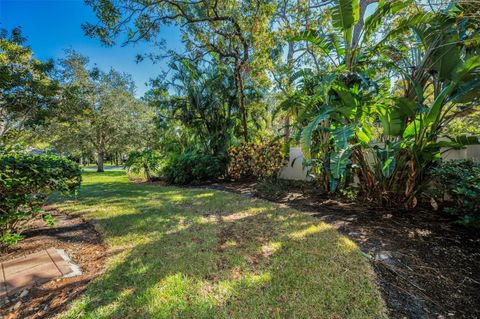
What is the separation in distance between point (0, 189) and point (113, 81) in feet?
63.4

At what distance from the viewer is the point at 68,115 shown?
1048cm

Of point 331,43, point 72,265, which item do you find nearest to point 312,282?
point 72,265

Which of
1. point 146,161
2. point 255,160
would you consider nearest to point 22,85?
point 146,161

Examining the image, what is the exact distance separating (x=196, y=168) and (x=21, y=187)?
5686 mm

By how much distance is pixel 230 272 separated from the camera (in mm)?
2258

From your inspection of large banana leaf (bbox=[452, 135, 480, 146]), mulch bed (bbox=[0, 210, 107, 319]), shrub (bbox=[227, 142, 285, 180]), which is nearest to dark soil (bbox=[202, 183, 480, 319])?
large banana leaf (bbox=[452, 135, 480, 146])

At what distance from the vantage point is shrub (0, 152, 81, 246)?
2.56m

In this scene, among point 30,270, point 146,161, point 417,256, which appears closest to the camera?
point 30,270

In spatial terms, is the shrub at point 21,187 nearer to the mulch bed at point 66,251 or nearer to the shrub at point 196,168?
the mulch bed at point 66,251

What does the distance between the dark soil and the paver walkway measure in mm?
3458

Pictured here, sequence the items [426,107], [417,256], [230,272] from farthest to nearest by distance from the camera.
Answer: [426,107]
[417,256]
[230,272]

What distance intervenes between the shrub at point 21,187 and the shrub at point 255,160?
16.6 feet

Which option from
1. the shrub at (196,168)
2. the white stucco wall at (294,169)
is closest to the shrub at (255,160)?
the shrub at (196,168)

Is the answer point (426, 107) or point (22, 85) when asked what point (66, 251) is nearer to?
point (426, 107)
